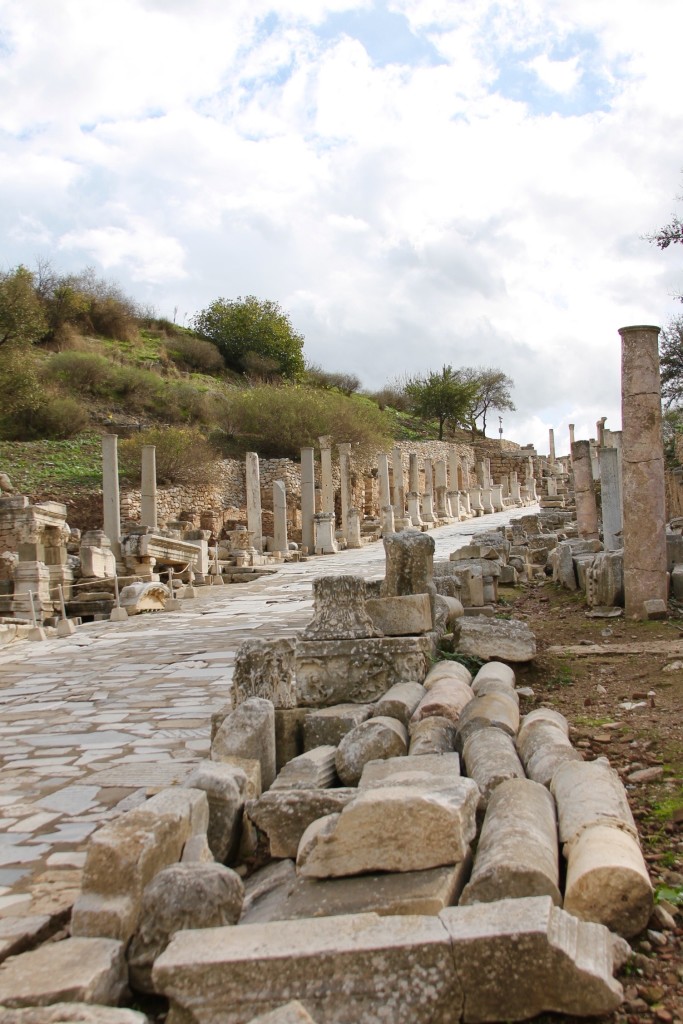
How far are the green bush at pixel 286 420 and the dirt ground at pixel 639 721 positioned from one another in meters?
28.9

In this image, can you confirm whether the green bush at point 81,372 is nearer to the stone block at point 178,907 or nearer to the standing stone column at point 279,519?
the standing stone column at point 279,519

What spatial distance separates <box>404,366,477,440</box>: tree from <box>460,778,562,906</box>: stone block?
57.3 m

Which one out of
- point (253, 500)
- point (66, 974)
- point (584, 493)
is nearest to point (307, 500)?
point (253, 500)

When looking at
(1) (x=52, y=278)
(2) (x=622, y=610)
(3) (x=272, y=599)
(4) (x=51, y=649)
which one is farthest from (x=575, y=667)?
(1) (x=52, y=278)

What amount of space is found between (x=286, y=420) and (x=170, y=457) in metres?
8.09

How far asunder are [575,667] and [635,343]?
189 inches

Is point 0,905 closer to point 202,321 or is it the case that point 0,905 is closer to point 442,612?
point 442,612

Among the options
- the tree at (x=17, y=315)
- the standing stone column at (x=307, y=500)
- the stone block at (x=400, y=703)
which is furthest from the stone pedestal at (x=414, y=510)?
the stone block at (x=400, y=703)

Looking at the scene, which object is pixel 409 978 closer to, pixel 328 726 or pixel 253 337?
pixel 328 726

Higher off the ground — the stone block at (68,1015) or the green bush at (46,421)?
the green bush at (46,421)

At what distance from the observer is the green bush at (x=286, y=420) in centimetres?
4059

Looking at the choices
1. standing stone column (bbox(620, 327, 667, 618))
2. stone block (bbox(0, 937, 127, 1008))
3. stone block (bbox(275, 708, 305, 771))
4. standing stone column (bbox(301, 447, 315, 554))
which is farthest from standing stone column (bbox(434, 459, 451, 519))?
stone block (bbox(0, 937, 127, 1008))

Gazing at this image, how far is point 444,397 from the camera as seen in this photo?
61.6 m

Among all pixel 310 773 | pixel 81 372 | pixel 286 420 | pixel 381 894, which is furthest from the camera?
pixel 81 372
